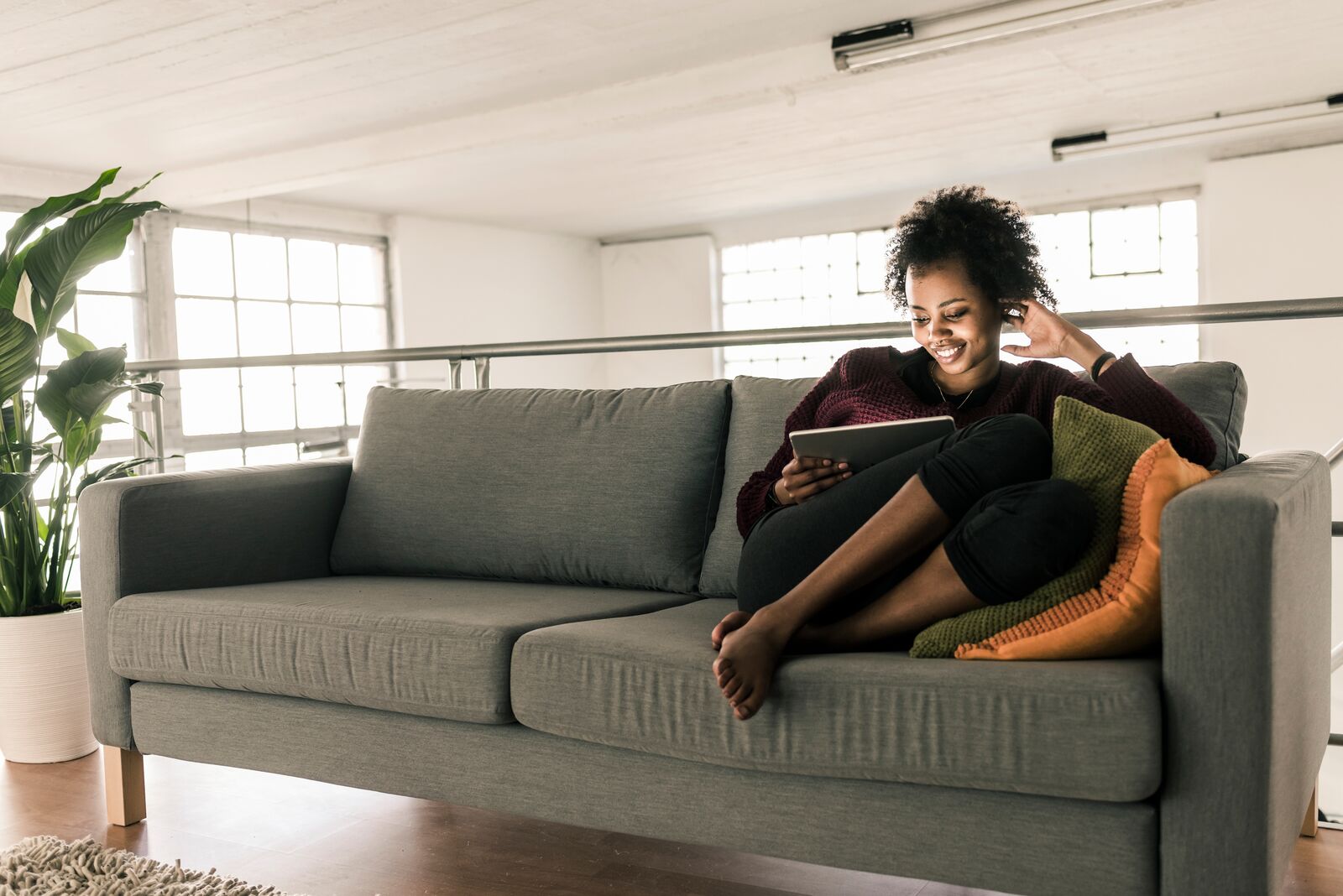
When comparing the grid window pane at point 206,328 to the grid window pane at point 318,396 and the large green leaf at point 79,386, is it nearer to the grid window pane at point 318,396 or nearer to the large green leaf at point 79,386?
the grid window pane at point 318,396

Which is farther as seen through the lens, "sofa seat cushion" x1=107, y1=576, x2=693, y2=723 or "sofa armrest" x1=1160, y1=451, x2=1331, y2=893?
"sofa seat cushion" x1=107, y1=576, x2=693, y2=723

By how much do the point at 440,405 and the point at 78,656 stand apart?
3.67 feet

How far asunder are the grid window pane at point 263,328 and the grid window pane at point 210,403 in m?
0.27

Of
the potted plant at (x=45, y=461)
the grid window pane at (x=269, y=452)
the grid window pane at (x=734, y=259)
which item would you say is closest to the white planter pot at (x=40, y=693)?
the potted plant at (x=45, y=461)

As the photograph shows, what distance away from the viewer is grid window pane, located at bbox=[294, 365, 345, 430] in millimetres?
9016

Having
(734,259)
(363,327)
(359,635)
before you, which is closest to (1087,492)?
(359,635)

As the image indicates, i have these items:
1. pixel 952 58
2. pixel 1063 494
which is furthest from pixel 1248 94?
pixel 1063 494

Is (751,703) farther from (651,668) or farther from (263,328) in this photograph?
(263,328)

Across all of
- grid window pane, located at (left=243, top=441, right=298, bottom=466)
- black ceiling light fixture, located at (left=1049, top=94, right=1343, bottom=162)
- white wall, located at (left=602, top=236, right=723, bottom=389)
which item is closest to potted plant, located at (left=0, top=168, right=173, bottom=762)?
grid window pane, located at (left=243, top=441, right=298, bottom=466)

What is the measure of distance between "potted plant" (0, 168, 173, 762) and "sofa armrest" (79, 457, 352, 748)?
0.46 metres

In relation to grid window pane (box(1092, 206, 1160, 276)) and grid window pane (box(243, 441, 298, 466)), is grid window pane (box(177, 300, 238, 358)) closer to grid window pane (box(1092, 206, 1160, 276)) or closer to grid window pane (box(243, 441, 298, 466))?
grid window pane (box(243, 441, 298, 466))

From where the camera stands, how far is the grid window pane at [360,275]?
9484 mm

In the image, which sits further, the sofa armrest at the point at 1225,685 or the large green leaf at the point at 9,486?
the large green leaf at the point at 9,486

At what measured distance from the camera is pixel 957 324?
189 cm
